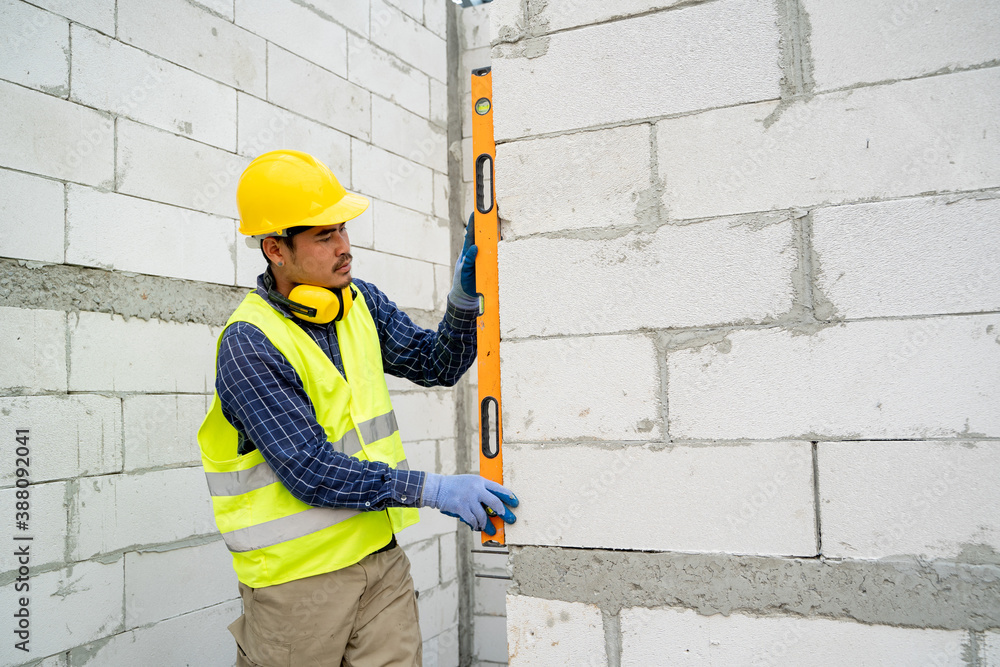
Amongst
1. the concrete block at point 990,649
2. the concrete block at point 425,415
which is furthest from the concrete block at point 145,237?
the concrete block at point 990,649

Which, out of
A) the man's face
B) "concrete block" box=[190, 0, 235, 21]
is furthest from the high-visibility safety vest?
"concrete block" box=[190, 0, 235, 21]

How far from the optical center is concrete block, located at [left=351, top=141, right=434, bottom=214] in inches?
153

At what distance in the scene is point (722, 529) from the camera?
176 cm

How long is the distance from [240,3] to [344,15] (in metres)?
0.72

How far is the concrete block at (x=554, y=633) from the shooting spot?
1876 mm

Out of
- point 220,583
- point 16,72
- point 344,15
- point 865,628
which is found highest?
point 344,15

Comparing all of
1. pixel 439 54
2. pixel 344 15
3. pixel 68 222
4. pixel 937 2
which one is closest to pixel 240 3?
pixel 344 15

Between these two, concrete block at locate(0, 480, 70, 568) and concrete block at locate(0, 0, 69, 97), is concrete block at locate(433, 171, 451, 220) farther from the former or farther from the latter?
concrete block at locate(0, 480, 70, 568)

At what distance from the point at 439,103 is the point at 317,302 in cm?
286

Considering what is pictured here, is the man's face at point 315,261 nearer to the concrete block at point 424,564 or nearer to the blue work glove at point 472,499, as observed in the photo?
the blue work glove at point 472,499

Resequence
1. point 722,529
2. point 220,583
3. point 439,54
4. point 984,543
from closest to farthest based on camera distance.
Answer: point 984,543
point 722,529
point 220,583
point 439,54

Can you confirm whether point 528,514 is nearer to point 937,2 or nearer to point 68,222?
point 937,2

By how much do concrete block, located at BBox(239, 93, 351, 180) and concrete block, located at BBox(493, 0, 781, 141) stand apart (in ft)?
5.32

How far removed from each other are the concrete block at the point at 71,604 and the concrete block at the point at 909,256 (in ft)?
8.11
